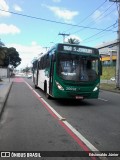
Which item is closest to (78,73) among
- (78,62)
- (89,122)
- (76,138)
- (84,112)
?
(78,62)

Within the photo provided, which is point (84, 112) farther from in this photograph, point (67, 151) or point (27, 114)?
point (67, 151)

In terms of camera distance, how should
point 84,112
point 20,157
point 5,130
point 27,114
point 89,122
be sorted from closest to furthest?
1. point 20,157
2. point 5,130
3. point 89,122
4. point 27,114
5. point 84,112

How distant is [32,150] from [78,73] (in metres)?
9.38

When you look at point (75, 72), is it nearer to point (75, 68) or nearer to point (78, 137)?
point (75, 68)

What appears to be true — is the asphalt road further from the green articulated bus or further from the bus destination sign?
the bus destination sign

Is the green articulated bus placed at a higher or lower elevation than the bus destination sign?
lower

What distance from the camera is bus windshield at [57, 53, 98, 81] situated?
53.8 feet

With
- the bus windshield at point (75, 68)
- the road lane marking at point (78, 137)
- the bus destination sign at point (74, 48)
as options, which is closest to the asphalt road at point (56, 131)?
the road lane marking at point (78, 137)

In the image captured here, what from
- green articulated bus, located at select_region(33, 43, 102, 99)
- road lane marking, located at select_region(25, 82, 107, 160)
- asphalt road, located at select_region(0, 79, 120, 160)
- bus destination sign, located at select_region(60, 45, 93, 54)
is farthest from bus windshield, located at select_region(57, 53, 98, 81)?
road lane marking, located at select_region(25, 82, 107, 160)

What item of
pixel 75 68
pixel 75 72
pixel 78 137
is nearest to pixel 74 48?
pixel 75 68

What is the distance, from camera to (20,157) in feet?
22.3

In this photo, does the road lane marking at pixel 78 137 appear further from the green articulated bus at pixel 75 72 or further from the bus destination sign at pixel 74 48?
the bus destination sign at pixel 74 48

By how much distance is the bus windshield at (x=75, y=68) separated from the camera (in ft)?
53.8

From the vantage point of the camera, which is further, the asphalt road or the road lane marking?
the asphalt road
